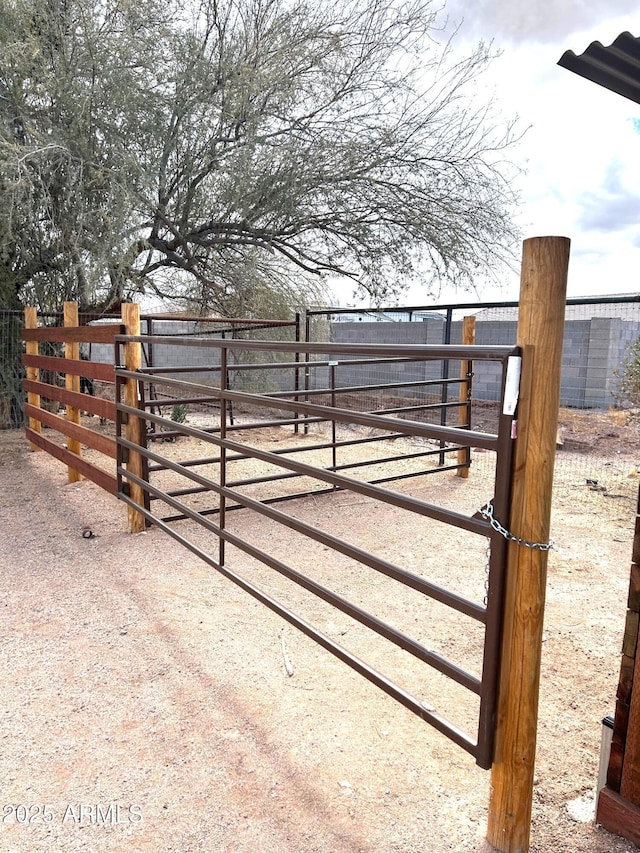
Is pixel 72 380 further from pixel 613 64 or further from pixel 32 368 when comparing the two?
pixel 613 64

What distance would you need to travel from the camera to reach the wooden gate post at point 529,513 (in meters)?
1.28

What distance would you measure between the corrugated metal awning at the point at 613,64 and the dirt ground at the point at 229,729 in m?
2.28

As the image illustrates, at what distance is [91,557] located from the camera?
3492mm

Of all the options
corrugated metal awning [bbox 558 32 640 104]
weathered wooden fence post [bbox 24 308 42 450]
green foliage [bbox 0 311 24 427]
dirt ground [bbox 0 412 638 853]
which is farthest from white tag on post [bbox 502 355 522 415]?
green foliage [bbox 0 311 24 427]

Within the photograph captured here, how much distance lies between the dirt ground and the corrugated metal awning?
228cm

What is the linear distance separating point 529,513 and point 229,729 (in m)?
1.27

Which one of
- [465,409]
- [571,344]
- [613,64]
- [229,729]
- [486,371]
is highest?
[613,64]

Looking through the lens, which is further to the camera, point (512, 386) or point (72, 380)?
point (72, 380)

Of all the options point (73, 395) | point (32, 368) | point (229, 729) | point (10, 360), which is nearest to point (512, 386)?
point (229, 729)

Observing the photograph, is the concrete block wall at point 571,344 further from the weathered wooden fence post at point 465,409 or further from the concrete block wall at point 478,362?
the weathered wooden fence post at point 465,409

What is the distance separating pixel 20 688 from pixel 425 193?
739 centimetres

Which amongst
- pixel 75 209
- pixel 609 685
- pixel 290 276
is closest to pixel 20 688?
pixel 609 685

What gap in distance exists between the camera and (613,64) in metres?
2.19

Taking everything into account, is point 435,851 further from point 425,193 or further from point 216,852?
point 425,193
